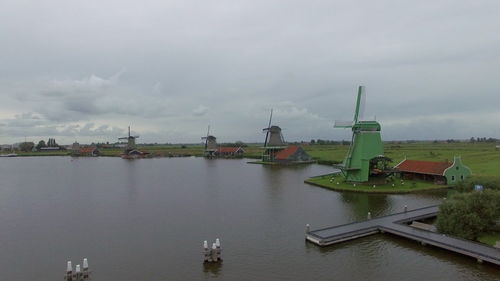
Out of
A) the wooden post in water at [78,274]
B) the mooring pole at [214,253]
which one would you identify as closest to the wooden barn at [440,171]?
the mooring pole at [214,253]

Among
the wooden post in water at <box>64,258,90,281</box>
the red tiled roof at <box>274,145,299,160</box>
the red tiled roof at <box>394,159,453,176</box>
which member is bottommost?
the wooden post in water at <box>64,258,90,281</box>

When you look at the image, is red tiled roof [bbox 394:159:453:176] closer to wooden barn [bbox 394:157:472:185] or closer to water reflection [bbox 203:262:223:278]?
wooden barn [bbox 394:157:472:185]

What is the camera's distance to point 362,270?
17.4m

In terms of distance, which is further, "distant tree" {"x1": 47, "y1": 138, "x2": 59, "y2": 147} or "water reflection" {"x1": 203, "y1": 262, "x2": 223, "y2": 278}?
"distant tree" {"x1": 47, "y1": 138, "x2": 59, "y2": 147}

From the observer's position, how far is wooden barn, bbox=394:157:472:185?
40.9 m

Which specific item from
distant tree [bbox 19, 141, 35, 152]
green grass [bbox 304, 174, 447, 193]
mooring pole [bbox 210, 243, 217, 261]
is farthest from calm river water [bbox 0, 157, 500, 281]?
distant tree [bbox 19, 141, 35, 152]

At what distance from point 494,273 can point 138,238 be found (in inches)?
785

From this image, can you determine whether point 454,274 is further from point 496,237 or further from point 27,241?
point 27,241

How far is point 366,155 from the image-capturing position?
4075 cm

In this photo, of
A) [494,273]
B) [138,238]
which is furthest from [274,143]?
[494,273]

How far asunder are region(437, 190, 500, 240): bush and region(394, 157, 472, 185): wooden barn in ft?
69.2

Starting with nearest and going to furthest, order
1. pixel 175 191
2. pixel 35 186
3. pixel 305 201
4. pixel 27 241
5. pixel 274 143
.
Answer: pixel 27 241 → pixel 305 201 → pixel 175 191 → pixel 35 186 → pixel 274 143

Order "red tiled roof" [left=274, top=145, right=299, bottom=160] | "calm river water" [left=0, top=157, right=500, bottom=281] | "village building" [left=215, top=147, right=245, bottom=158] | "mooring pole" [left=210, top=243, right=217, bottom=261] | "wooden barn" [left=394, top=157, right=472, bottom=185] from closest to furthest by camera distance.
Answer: "calm river water" [left=0, top=157, right=500, bottom=281], "mooring pole" [left=210, top=243, right=217, bottom=261], "wooden barn" [left=394, top=157, right=472, bottom=185], "red tiled roof" [left=274, top=145, right=299, bottom=160], "village building" [left=215, top=147, right=245, bottom=158]

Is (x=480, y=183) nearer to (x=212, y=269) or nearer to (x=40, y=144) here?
(x=212, y=269)
